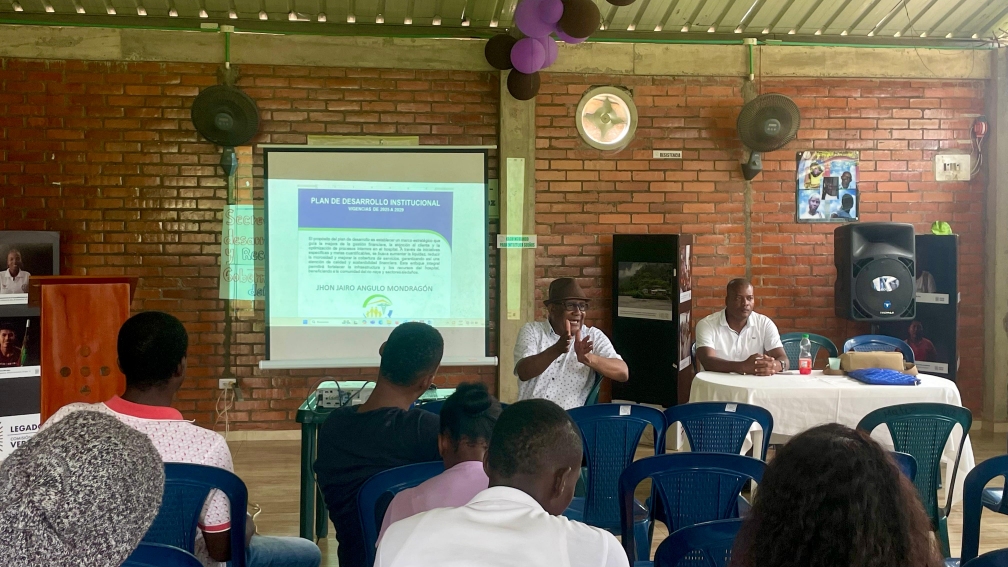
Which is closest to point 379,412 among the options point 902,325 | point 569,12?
point 569,12

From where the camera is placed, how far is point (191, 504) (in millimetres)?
2229

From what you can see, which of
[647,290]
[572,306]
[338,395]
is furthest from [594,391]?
[647,290]

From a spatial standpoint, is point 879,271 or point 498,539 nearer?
point 498,539

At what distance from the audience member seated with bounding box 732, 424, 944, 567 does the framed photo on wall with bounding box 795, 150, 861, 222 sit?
5383 mm

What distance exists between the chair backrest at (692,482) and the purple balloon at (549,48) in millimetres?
3570

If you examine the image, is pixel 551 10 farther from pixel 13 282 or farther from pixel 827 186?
pixel 13 282

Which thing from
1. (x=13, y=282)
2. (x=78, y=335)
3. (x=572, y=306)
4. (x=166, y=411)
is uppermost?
(x=13, y=282)

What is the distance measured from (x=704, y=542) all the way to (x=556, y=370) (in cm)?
246

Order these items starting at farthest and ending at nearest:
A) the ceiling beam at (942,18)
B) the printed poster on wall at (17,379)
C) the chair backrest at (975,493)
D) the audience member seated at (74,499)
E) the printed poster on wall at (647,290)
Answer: the ceiling beam at (942,18) < the printed poster on wall at (647,290) < the printed poster on wall at (17,379) < the chair backrest at (975,493) < the audience member seated at (74,499)

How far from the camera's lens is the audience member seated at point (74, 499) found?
0.86m

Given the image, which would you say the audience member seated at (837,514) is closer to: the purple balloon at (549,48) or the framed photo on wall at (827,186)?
the purple balloon at (549,48)

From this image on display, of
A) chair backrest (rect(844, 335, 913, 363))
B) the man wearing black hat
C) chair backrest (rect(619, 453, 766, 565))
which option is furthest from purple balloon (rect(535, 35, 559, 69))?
chair backrest (rect(619, 453, 766, 565))

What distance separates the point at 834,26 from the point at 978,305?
2.51 meters

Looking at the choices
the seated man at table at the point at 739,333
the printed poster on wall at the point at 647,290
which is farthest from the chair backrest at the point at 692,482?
the printed poster on wall at the point at 647,290
